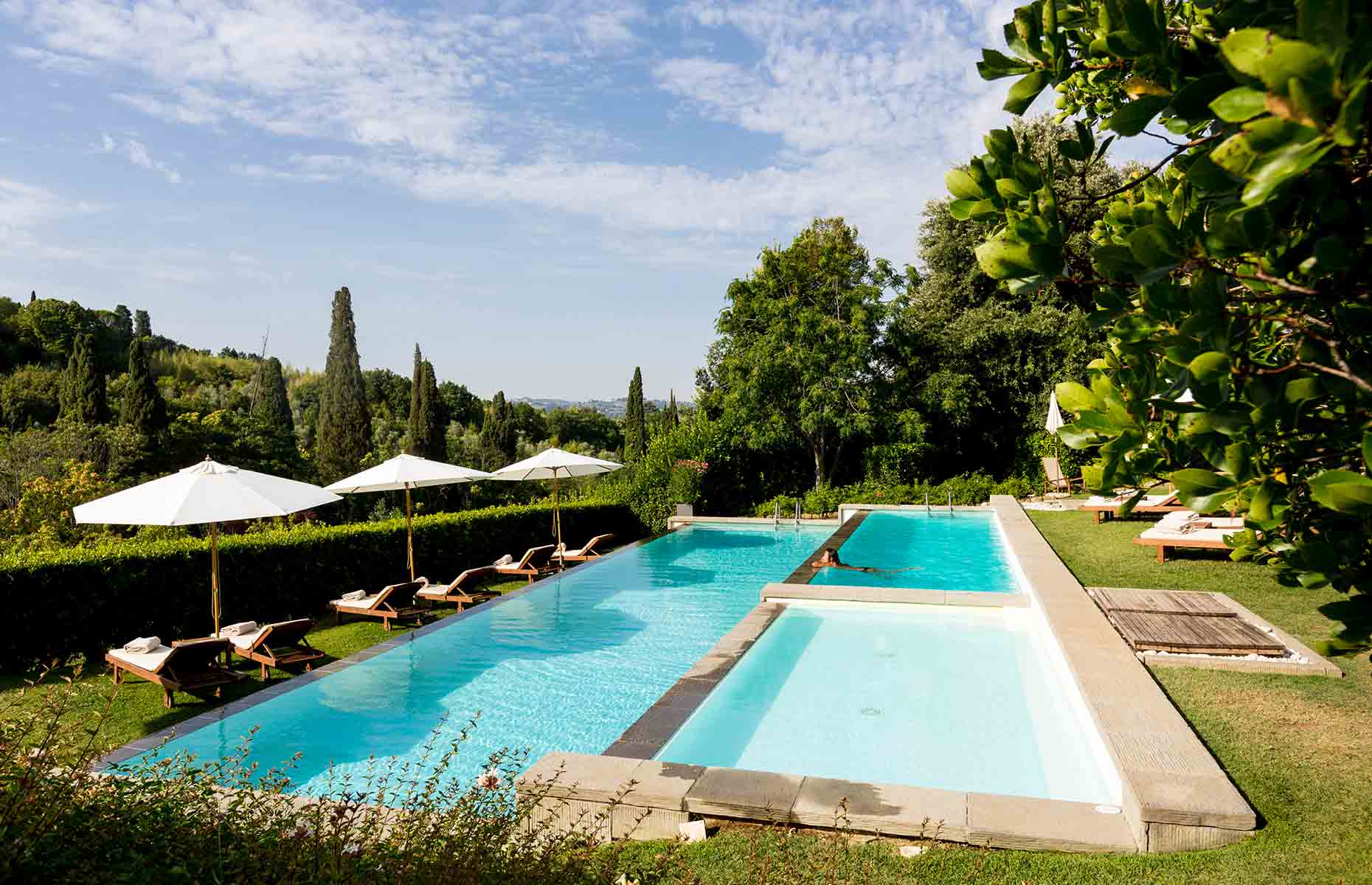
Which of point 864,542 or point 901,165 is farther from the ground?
point 901,165

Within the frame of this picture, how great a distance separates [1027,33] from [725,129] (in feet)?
66.5

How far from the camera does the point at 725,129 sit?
20.4m

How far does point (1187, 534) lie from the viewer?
11.3m

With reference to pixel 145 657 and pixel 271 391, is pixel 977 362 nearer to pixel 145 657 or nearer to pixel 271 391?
pixel 145 657

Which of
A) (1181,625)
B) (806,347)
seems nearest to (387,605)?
(1181,625)

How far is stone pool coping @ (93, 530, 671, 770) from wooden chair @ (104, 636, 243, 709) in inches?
12.6

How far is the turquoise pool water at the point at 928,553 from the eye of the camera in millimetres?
13688

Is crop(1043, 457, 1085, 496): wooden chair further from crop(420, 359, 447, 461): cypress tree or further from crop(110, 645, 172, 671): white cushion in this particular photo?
crop(110, 645, 172, 671): white cushion

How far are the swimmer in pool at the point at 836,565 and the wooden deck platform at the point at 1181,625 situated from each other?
5.25 metres

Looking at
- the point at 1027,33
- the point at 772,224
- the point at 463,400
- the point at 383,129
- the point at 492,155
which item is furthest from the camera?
the point at 463,400

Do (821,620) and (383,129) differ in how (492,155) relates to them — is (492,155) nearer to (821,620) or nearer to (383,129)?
(383,129)

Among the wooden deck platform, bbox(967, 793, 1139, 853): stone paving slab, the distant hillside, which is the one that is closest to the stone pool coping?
bbox(967, 793, 1139, 853): stone paving slab

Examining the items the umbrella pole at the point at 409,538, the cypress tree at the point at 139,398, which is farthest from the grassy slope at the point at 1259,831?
the cypress tree at the point at 139,398

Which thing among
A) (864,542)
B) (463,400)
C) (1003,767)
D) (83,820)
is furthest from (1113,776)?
(463,400)
